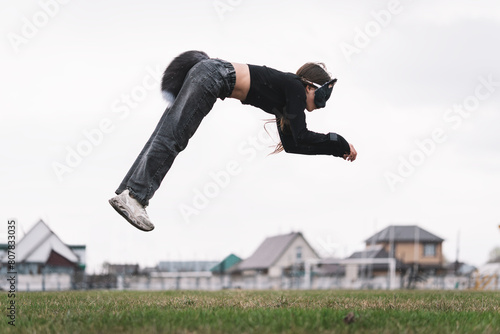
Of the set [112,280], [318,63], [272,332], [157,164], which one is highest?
[318,63]

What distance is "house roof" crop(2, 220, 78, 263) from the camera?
29391 mm

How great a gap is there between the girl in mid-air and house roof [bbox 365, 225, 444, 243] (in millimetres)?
58911

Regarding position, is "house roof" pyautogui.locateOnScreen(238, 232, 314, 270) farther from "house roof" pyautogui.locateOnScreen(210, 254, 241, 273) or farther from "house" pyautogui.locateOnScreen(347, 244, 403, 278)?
"house" pyautogui.locateOnScreen(347, 244, 403, 278)

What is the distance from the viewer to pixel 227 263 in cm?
6512

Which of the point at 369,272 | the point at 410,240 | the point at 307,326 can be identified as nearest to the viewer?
the point at 307,326

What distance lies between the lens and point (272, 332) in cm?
274

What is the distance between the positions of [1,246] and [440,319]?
1087 inches

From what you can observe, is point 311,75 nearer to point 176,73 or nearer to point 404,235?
point 176,73

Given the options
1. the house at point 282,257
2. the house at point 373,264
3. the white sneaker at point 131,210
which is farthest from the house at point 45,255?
the house at point 373,264

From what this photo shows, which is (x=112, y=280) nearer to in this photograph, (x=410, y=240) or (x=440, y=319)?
(x=410, y=240)

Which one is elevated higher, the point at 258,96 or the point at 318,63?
the point at 318,63

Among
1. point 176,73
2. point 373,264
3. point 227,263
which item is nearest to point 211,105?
point 176,73

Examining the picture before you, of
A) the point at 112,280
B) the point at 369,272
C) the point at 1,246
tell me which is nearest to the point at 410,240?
the point at 369,272

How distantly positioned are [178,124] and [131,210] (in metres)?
0.78
